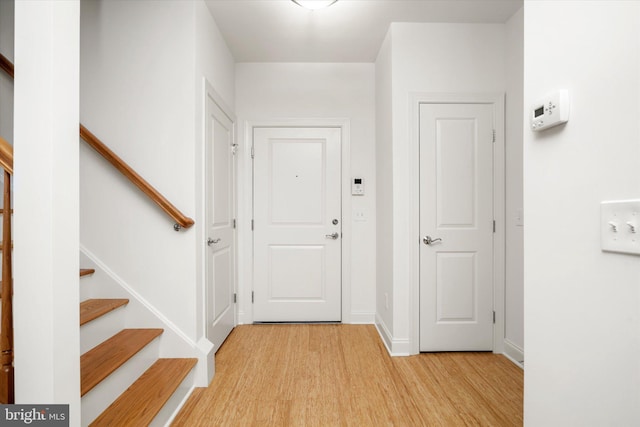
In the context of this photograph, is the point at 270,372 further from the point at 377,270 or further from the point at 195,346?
the point at 377,270

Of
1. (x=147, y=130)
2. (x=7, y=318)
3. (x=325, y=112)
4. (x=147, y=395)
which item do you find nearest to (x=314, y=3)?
(x=325, y=112)

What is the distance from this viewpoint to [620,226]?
2.56 ft

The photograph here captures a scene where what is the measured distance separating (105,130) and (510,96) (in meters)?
2.94

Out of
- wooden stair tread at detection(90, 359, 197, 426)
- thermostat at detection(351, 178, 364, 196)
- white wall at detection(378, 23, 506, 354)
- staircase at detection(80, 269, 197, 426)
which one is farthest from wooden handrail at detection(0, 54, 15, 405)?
thermostat at detection(351, 178, 364, 196)

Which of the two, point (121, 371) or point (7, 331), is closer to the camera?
point (7, 331)

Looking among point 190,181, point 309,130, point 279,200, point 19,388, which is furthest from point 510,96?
point 19,388

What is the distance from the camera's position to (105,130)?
6.84 ft

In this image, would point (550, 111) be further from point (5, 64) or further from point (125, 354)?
point (5, 64)

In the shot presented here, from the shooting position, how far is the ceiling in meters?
2.37

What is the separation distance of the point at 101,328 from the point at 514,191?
291 cm

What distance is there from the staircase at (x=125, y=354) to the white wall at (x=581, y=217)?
64.2 inches

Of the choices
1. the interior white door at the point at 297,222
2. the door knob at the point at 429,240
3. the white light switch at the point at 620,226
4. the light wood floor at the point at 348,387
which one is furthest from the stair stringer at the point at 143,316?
the white light switch at the point at 620,226

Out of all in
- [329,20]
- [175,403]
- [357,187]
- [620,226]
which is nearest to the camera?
[620,226]

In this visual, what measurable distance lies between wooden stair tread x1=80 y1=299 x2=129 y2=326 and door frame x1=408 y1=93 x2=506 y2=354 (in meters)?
2.06
